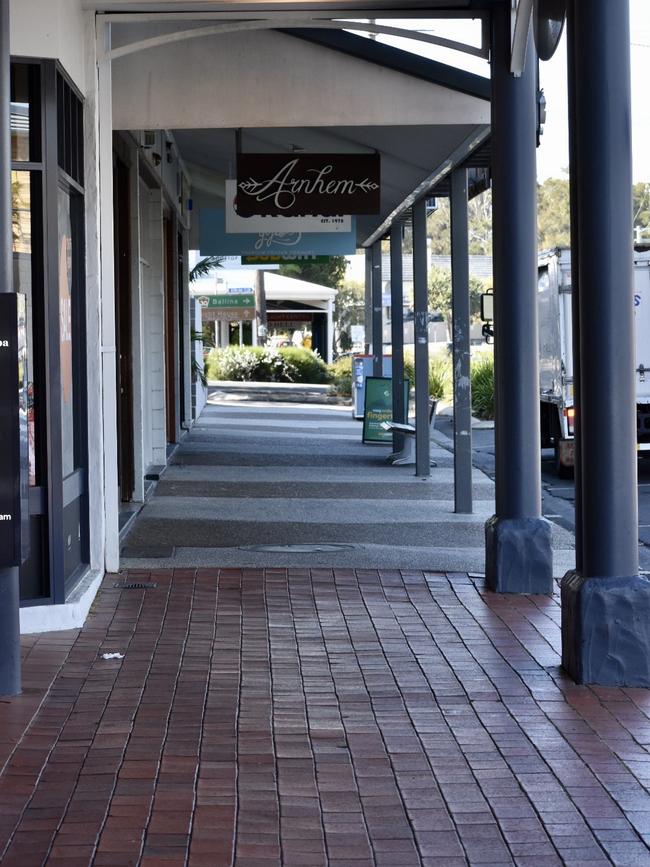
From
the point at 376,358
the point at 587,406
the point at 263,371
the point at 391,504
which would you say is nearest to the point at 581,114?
the point at 587,406

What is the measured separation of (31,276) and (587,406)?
125 inches

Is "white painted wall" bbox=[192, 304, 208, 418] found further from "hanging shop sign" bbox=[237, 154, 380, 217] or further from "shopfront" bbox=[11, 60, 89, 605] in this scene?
"shopfront" bbox=[11, 60, 89, 605]

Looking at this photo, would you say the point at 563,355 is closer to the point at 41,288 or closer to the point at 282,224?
the point at 282,224

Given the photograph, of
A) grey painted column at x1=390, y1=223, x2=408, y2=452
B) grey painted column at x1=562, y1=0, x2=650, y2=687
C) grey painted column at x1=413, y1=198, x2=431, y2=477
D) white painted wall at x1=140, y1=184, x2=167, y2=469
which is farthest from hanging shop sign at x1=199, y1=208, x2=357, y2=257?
grey painted column at x1=562, y1=0, x2=650, y2=687

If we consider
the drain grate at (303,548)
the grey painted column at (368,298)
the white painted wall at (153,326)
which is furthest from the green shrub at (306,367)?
the drain grate at (303,548)

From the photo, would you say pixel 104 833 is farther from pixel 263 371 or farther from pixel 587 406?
pixel 263 371

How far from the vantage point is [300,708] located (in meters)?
5.64

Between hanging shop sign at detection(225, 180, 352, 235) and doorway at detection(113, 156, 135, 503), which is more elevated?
hanging shop sign at detection(225, 180, 352, 235)

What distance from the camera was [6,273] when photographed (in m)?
5.79

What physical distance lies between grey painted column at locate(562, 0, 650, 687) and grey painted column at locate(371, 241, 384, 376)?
1414cm


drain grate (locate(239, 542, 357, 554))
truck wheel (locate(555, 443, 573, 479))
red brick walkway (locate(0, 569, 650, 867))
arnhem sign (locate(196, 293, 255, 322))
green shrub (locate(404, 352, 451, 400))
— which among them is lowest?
red brick walkway (locate(0, 569, 650, 867))

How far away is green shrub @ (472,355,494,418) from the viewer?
26.8m

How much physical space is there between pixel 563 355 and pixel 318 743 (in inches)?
461

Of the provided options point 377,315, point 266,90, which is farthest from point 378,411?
point 266,90
